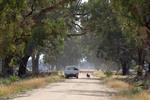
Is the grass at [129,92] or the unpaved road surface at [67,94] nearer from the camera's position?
the grass at [129,92]

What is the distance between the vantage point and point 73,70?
39.2m

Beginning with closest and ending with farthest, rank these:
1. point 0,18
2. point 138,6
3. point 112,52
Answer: point 0,18, point 138,6, point 112,52

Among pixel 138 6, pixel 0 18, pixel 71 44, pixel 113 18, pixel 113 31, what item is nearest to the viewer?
pixel 0 18

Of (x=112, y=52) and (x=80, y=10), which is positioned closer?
(x=80, y=10)

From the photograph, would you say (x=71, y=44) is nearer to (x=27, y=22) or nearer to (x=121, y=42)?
(x=121, y=42)

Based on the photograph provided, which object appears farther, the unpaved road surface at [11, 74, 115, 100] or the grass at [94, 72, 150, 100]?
the unpaved road surface at [11, 74, 115, 100]

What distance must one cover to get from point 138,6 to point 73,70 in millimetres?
26618

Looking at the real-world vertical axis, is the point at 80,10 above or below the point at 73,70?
above

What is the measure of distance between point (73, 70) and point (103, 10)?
1340 centimetres

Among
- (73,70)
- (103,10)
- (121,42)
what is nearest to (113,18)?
(103,10)

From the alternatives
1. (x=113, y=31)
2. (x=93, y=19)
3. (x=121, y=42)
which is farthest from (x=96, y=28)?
(x=121, y=42)

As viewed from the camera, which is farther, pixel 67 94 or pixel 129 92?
pixel 129 92

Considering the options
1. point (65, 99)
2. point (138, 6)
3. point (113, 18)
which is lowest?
point (65, 99)

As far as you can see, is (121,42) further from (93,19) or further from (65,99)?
(65,99)
